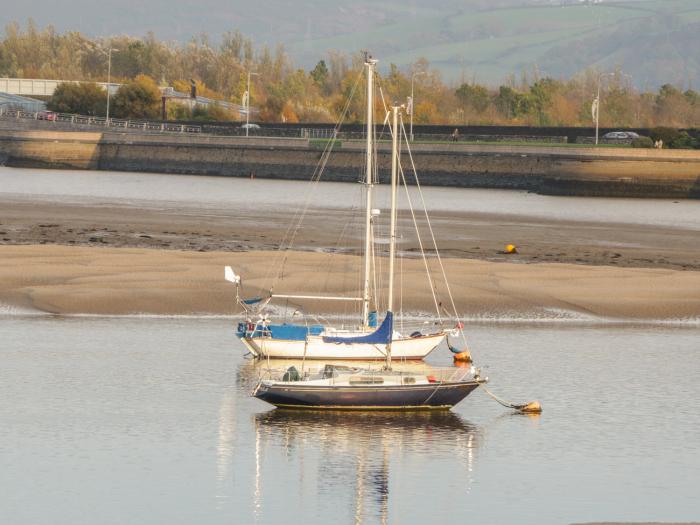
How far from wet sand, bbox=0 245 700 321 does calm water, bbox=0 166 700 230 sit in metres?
27.9

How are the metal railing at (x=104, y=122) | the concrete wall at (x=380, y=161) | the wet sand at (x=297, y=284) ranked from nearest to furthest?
the wet sand at (x=297, y=284) < the concrete wall at (x=380, y=161) < the metal railing at (x=104, y=122)

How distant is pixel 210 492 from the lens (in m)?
22.0

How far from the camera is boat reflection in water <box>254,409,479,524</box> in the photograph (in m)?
21.9

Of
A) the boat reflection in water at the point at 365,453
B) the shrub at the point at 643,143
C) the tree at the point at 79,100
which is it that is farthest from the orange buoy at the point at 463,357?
the tree at the point at 79,100

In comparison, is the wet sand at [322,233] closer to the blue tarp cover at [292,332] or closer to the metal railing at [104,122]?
the blue tarp cover at [292,332]

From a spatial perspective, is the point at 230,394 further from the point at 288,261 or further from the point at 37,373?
the point at 288,261

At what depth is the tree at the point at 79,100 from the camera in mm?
166625

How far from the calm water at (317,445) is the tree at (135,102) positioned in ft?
438

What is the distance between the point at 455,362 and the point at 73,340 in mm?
8841

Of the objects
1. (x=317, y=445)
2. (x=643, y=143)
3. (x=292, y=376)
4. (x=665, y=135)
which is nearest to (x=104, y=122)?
(x=665, y=135)

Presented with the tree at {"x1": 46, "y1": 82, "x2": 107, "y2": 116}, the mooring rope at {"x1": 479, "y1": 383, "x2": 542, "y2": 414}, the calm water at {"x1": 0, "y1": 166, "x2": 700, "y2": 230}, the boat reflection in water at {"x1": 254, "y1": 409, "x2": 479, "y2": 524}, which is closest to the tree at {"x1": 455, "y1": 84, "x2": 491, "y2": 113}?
the tree at {"x1": 46, "y1": 82, "x2": 107, "y2": 116}

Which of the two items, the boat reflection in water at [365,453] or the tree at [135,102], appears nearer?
the boat reflection in water at [365,453]

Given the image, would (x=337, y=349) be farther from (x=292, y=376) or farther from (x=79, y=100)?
(x=79, y=100)

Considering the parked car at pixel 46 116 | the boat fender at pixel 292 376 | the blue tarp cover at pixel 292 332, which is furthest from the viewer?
the parked car at pixel 46 116
